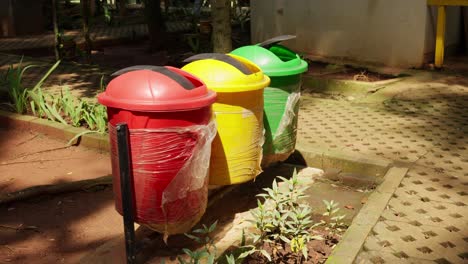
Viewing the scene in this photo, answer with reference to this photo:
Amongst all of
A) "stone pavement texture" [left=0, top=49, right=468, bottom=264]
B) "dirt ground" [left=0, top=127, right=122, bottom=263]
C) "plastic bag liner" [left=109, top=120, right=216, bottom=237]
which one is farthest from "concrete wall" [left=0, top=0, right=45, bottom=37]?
"plastic bag liner" [left=109, top=120, right=216, bottom=237]

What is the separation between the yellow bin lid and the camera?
368 cm

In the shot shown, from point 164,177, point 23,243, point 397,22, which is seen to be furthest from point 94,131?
point 397,22

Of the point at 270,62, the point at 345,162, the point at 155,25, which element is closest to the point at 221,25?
the point at 270,62

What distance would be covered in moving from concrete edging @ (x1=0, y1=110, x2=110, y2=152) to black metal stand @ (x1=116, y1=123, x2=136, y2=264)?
248 cm

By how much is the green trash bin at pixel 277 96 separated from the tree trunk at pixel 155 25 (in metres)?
7.85

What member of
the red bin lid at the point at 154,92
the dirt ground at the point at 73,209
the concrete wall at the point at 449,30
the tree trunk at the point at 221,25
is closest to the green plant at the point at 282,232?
the dirt ground at the point at 73,209

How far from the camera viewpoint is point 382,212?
382 cm

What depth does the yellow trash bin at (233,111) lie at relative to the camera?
3711 mm

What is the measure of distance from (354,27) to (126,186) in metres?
6.74

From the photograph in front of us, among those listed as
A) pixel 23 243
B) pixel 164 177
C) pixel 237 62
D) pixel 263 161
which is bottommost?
pixel 23 243

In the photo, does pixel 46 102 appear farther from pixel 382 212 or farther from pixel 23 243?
pixel 382 212

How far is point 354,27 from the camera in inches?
355

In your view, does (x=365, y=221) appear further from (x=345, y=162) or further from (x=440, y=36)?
(x=440, y=36)

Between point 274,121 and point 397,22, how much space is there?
491 centimetres
